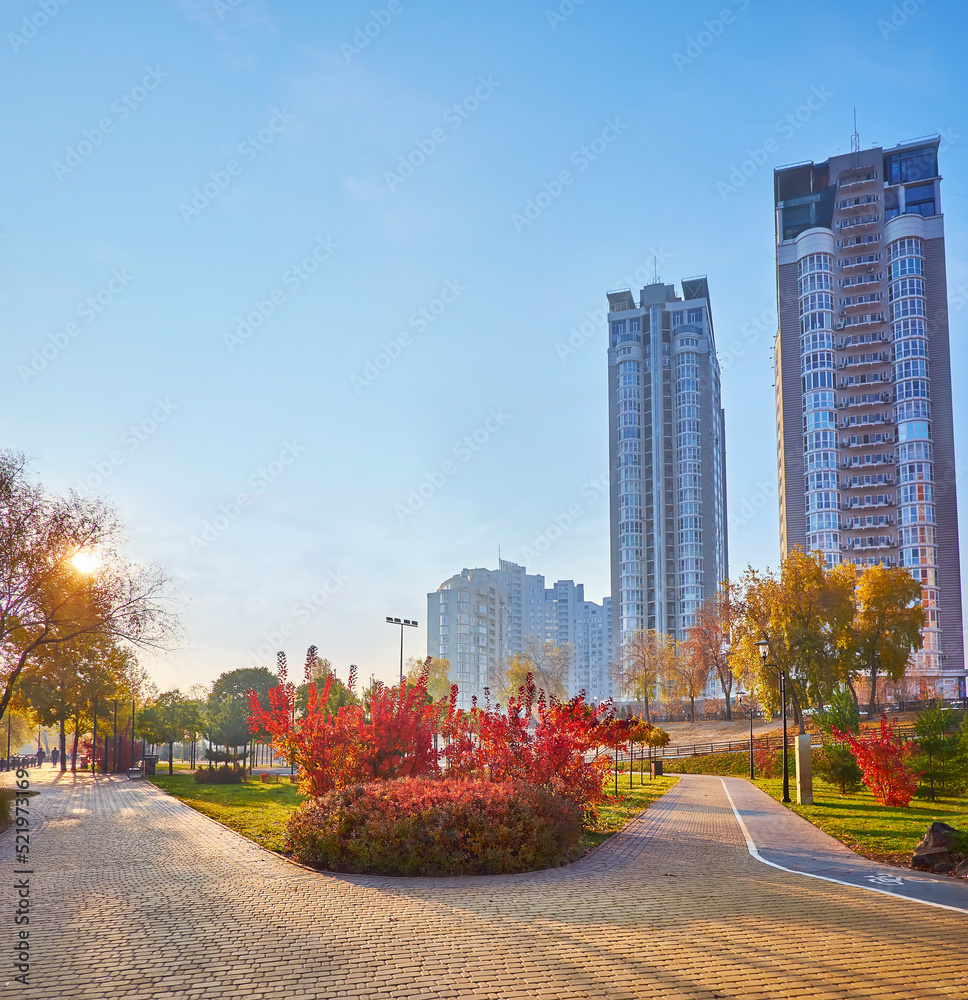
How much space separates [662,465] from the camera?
136 meters

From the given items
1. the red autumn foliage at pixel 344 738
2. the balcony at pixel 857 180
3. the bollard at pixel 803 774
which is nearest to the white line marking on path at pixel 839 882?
the red autumn foliage at pixel 344 738

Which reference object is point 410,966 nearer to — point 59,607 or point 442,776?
point 442,776

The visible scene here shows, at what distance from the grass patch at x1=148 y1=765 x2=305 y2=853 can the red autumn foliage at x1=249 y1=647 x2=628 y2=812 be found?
1.63 m

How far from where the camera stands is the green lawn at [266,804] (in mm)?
17438

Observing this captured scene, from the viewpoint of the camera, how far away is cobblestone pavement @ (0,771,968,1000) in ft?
22.6

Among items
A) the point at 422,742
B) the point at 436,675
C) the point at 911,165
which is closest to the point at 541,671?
the point at 436,675

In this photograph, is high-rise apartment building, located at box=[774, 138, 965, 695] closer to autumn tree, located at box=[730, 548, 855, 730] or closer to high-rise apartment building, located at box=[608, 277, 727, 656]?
high-rise apartment building, located at box=[608, 277, 727, 656]

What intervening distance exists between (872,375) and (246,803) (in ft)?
306

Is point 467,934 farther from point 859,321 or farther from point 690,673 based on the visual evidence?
point 859,321

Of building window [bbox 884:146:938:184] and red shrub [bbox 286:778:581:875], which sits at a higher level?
building window [bbox 884:146:938:184]

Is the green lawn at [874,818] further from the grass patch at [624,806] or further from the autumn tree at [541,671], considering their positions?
A: the autumn tree at [541,671]

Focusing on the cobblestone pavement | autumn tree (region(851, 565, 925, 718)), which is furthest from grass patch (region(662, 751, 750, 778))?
the cobblestone pavement

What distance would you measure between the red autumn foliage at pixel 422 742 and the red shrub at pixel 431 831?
7.91 feet

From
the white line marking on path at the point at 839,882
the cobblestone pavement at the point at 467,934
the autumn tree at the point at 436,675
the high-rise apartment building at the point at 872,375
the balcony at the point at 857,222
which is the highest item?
the balcony at the point at 857,222
